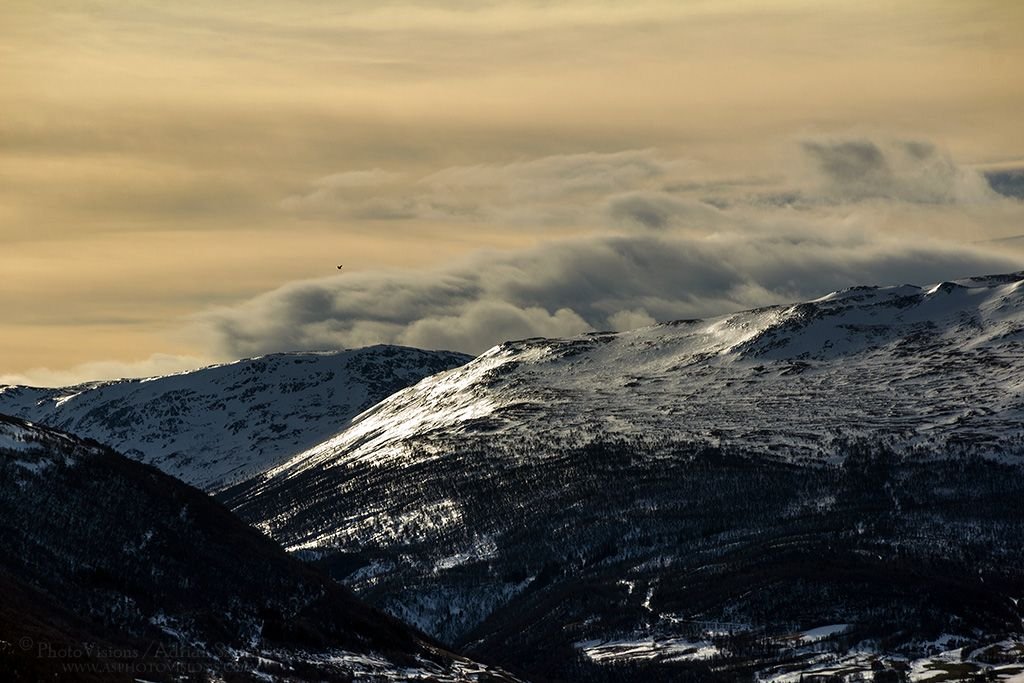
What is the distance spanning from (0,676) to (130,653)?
56.1 m

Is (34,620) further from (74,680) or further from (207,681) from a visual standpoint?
(74,680)

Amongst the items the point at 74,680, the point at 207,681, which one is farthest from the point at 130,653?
the point at 74,680

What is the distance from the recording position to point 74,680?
144125 millimetres

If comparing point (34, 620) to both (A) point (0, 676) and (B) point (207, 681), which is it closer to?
(B) point (207, 681)

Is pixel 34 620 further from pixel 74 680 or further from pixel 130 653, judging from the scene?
pixel 74 680

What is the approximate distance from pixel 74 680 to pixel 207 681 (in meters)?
48.1

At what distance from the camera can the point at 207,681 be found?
7525 inches

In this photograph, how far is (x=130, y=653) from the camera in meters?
190

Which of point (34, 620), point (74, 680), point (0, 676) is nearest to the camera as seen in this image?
point (0, 676)

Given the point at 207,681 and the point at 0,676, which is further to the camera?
the point at 207,681

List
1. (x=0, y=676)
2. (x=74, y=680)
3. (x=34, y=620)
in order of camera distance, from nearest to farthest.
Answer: (x=0, y=676)
(x=74, y=680)
(x=34, y=620)

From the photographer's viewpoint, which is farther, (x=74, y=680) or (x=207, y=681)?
(x=207, y=681)

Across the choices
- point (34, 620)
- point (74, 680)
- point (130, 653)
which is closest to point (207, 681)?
point (130, 653)

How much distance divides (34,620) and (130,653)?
12.5 m
